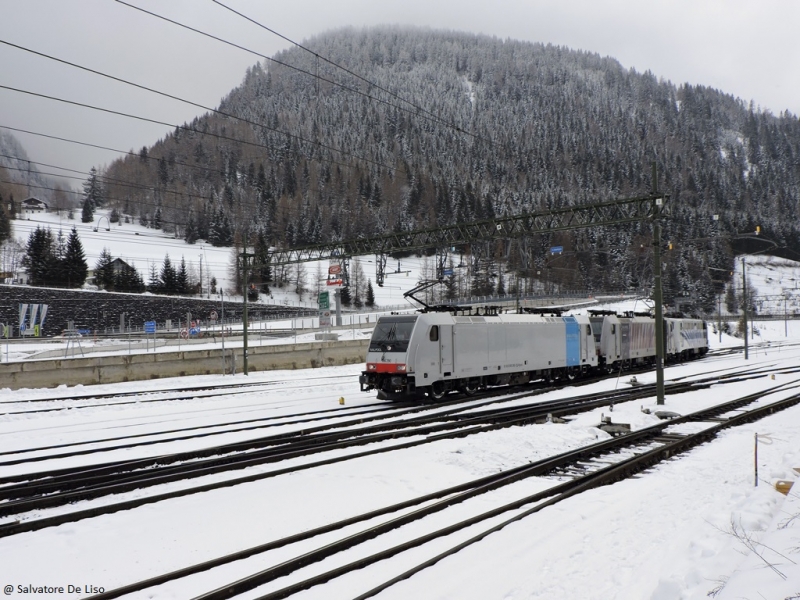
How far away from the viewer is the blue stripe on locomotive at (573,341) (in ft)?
94.9

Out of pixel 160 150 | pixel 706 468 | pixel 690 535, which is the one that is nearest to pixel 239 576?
pixel 690 535

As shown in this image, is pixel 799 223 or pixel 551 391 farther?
pixel 799 223

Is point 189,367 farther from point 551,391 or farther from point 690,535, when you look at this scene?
point 690,535

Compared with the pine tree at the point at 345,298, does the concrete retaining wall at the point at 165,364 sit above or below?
below

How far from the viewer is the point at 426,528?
7.99 meters

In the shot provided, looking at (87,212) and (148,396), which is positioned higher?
(87,212)

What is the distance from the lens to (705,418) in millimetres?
17391

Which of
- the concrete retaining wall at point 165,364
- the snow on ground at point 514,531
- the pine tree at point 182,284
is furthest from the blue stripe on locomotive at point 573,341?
the pine tree at point 182,284

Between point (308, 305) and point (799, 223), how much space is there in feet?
468

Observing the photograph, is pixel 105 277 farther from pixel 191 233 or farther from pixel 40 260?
pixel 191 233

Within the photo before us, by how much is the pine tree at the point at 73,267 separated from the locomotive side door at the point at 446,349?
226ft

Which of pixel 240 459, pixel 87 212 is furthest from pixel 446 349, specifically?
pixel 87 212

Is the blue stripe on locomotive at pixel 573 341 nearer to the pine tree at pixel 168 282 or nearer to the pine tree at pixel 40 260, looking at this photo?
the pine tree at pixel 168 282

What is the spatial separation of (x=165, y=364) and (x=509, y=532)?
97.0 feet
